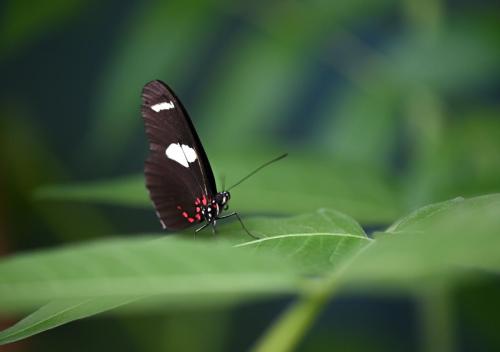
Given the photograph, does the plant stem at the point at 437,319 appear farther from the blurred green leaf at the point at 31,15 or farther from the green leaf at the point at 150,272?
the blurred green leaf at the point at 31,15

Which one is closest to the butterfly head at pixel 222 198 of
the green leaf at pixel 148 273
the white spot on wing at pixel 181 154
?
the white spot on wing at pixel 181 154

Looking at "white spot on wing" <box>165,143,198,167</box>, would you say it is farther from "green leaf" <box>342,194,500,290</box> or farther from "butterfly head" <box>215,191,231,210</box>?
"green leaf" <box>342,194,500,290</box>

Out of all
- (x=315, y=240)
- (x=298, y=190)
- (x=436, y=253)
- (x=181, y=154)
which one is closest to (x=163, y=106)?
(x=181, y=154)

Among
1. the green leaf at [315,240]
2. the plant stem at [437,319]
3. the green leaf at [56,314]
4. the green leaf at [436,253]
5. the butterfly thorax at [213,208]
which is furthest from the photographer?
the plant stem at [437,319]

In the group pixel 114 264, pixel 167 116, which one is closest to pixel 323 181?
pixel 167 116

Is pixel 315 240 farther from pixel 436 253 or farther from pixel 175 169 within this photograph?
pixel 175 169

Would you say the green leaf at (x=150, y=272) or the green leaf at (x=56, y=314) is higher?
the green leaf at (x=150, y=272)
